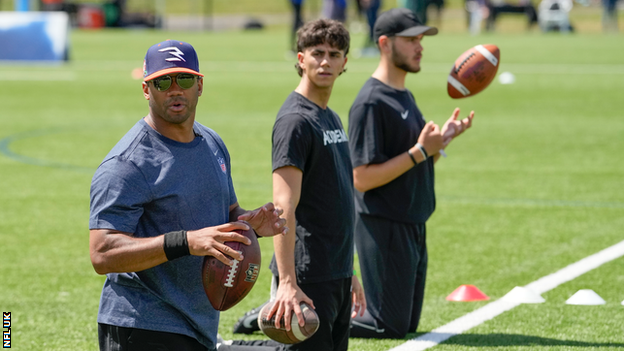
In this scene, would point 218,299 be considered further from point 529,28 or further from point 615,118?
point 529,28

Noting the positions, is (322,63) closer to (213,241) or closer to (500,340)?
(213,241)

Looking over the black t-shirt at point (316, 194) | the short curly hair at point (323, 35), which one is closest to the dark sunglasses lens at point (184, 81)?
the black t-shirt at point (316, 194)

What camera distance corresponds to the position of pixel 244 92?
21578mm

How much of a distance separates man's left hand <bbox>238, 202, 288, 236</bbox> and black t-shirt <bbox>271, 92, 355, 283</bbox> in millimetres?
678

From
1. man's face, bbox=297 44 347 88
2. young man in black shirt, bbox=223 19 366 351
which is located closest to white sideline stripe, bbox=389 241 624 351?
young man in black shirt, bbox=223 19 366 351

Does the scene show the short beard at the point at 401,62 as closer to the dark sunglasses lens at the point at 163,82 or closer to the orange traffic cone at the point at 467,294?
the orange traffic cone at the point at 467,294

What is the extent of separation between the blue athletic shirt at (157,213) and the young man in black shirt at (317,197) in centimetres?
85

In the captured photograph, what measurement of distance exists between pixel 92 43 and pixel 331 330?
35348 millimetres

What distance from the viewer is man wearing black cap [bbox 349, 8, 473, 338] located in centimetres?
618

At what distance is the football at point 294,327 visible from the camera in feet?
15.4

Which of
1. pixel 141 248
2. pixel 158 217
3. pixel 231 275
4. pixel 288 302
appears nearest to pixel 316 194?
pixel 288 302

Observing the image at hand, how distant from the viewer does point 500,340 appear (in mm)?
6242

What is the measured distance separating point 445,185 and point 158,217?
330 inches

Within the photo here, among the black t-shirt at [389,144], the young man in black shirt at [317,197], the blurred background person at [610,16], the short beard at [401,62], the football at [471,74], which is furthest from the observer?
the blurred background person at [610,16]
